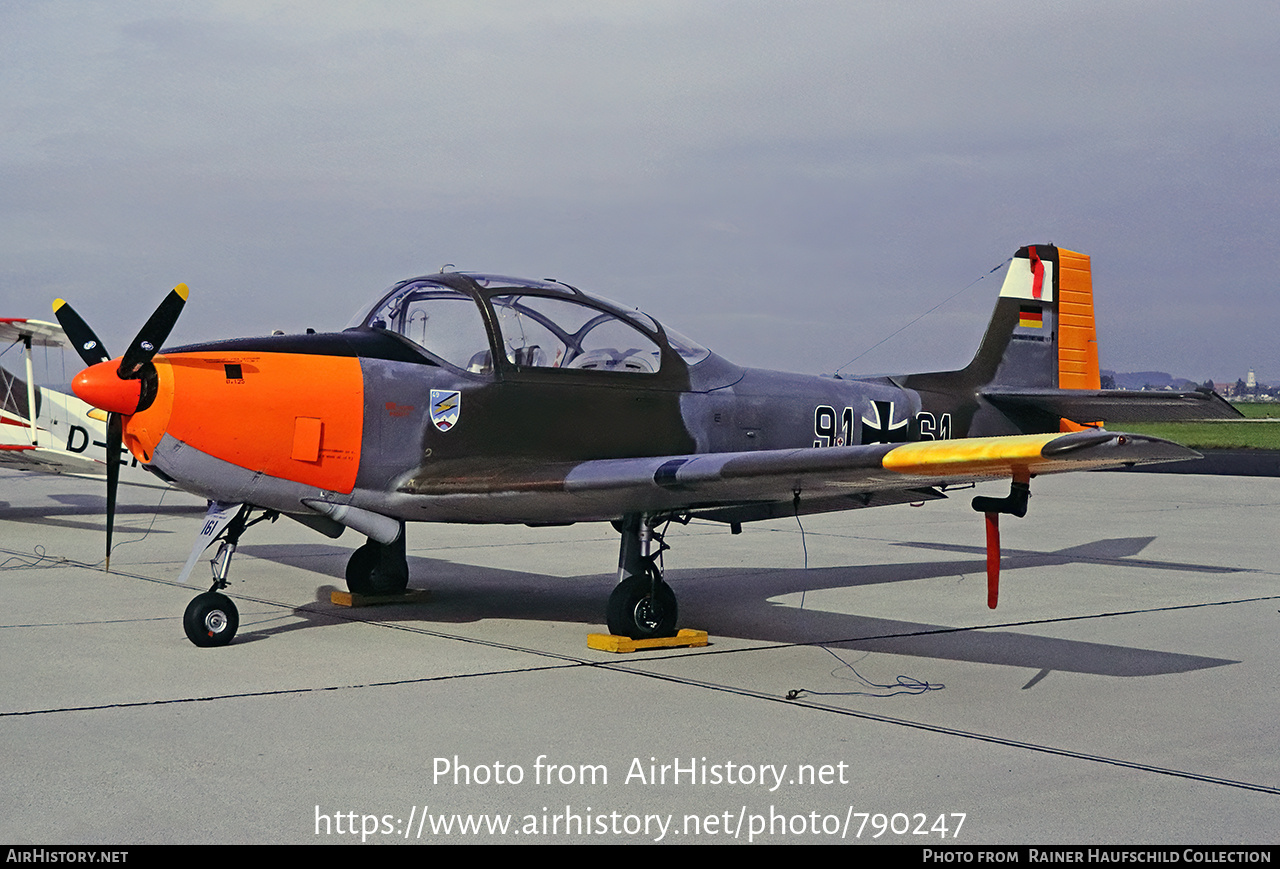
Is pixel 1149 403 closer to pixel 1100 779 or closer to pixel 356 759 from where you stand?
pixel 1100 779

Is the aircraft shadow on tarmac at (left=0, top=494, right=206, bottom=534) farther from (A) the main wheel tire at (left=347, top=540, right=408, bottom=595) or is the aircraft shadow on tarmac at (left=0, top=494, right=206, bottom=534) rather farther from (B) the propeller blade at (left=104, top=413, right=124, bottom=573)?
(B) the propeller blade at (left=104, top=413, right=124, bottom=573)

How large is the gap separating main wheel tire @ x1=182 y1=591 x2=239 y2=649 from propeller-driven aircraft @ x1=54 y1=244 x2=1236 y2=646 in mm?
12

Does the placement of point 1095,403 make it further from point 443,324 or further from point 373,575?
point 373,575

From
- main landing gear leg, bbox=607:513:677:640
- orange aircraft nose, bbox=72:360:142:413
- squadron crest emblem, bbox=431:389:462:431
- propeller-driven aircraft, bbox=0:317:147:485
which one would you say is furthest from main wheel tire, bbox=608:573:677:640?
propeller-driven aircraft, bbox=0:317:147:485

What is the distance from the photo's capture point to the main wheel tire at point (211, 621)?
23.1 feet

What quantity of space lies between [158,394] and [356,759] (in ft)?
9.69

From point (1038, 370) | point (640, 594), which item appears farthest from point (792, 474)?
point (1038, 370)

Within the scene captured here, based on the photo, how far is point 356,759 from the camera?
473cm

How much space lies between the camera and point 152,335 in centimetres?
Result: 683

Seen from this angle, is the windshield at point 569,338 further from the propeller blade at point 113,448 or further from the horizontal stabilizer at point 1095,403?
the horizontal stabilizer at point 1095,403

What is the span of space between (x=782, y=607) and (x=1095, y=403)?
12.5 ft

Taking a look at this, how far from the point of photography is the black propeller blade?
22.0 feet
